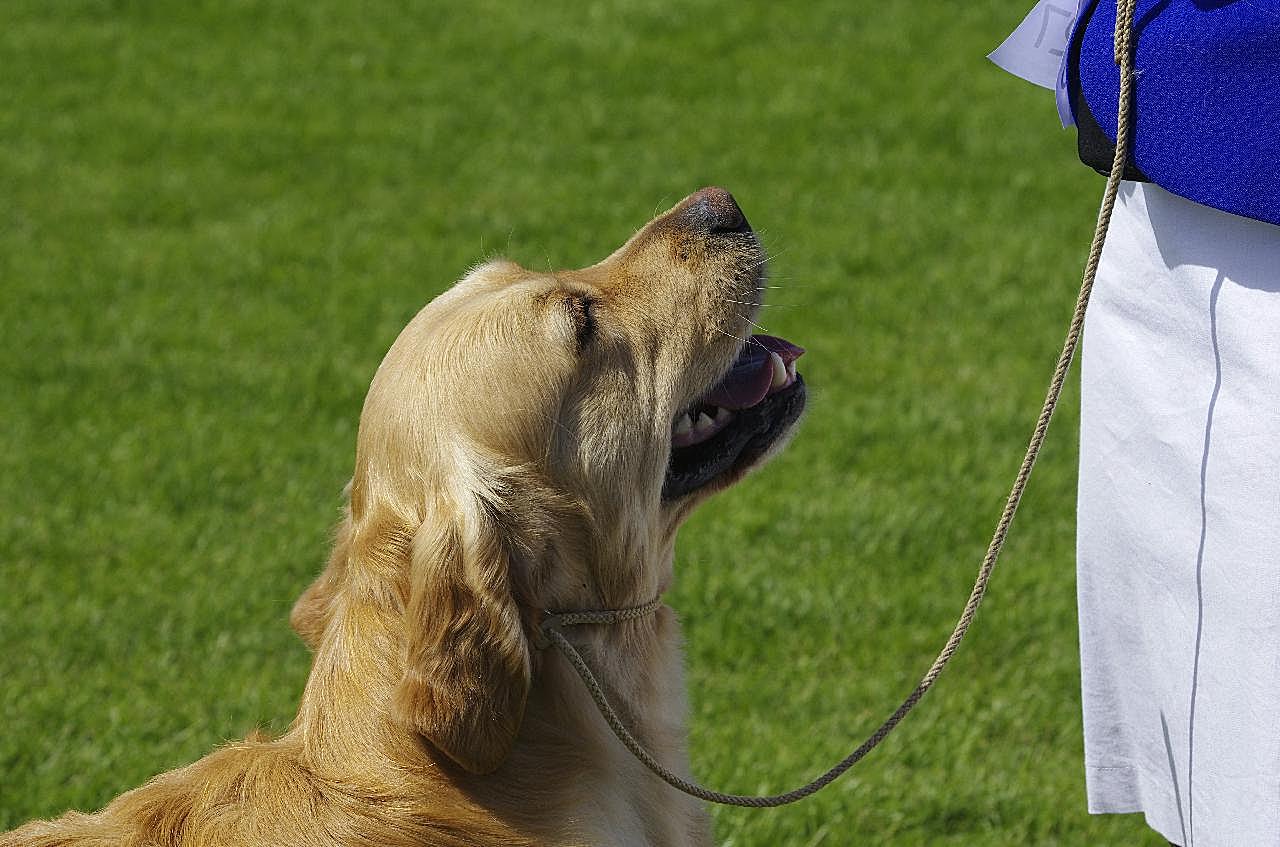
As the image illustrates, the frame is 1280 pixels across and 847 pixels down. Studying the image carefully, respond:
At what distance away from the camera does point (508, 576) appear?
2766 millimetres

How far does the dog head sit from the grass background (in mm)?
1361

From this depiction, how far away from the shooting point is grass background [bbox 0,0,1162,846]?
14.8ft

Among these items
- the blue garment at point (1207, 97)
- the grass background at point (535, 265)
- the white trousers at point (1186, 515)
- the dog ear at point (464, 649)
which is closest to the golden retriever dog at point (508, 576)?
the dog ear at point (464, 649)

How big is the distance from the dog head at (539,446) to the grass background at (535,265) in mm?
1361

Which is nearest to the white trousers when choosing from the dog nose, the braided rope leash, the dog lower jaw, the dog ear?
the braided rope leash

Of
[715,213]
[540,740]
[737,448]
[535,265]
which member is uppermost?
[715,213]

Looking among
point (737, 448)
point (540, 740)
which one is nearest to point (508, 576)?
point (540, 740)

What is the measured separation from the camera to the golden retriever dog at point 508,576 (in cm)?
267

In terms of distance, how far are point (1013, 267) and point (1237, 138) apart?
5225mm

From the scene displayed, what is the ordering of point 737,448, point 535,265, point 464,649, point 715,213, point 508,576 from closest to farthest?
point 464,649 → point 508,576 → point 737,448 → point 715,213 → point 535,265

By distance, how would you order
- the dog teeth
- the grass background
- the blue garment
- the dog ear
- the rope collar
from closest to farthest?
the blue garment → the dog ear → the rope collar → the dog teeth → the grass background

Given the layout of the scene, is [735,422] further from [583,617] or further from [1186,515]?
[1186,515]

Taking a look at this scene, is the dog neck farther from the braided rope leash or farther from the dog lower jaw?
the dog lower jaw

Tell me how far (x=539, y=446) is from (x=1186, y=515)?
122 centimetres
